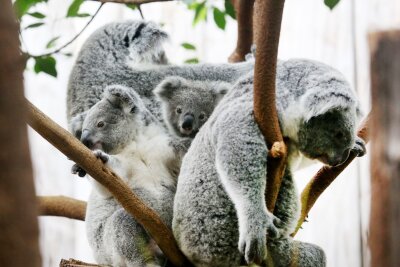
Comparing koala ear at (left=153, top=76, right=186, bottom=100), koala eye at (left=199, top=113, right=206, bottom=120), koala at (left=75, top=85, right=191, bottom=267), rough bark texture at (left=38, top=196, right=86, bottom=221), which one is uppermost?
koala ear at (left=153, top=76, right=186, bottom=100)

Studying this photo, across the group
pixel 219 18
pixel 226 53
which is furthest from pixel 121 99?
pixel 226 53

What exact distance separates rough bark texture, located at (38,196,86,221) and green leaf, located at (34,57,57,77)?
742 millimetres

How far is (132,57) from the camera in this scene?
399 centimetres

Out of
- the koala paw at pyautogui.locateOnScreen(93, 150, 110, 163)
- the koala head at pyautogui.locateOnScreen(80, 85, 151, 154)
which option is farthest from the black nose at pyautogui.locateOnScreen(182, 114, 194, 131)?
the koala paw at pyautogui.locateOnScreen(93, 150, 110, 163)

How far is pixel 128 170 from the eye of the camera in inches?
114

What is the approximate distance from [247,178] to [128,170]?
0.96 m

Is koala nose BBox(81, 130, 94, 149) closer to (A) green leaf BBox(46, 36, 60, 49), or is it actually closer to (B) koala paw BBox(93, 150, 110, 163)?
(B) koala paw BBox(93, 150, 110, 163)

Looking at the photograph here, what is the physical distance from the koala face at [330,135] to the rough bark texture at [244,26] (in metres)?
1.60

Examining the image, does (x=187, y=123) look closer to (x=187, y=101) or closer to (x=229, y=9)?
(x=187, y=101)

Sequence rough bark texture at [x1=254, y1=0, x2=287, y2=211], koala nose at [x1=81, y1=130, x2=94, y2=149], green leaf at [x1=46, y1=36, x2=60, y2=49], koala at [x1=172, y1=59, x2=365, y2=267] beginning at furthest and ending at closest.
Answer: green leaf at [x1=46, y1=36, x2=60, y2=49] < koala nose at [x1=81, y1=130, x2=94, y2=149] < koala at [x1=172, y1=59, x2=365, y2=267] < rough bark texture at [x1=254, y1=0, x2=287, y2=211]

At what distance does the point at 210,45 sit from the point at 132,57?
231cm

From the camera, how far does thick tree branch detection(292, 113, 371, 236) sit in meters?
2.57

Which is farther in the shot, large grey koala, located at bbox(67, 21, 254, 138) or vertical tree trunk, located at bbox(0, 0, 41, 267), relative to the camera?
large grey koala, located at bbox(67, 21, 254, 138)

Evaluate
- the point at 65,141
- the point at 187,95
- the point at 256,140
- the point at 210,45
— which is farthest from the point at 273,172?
the point at 210,45
